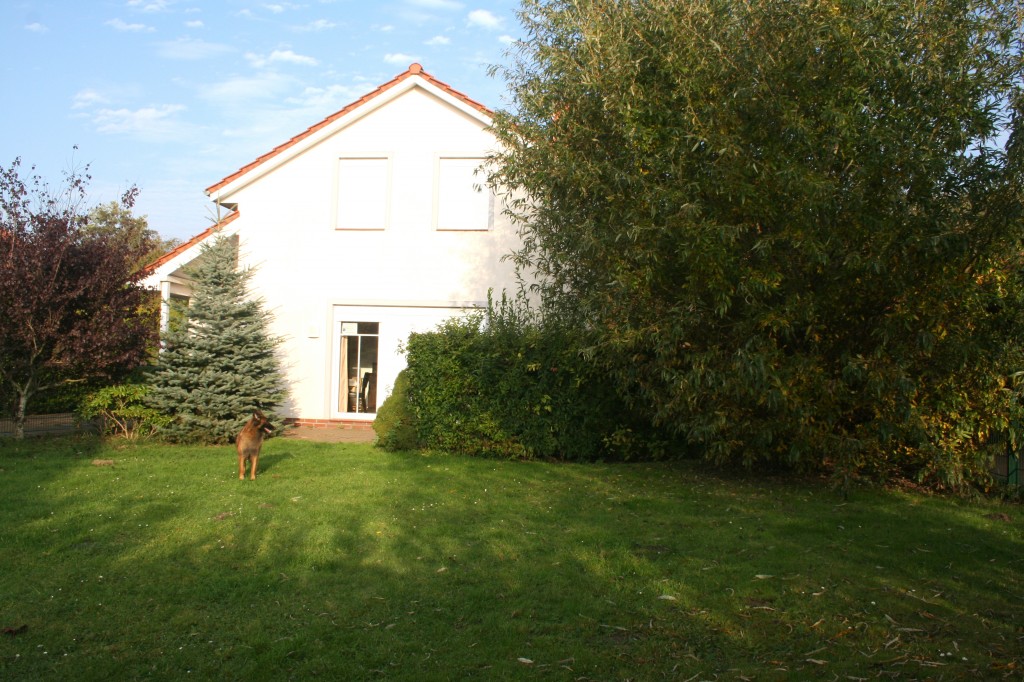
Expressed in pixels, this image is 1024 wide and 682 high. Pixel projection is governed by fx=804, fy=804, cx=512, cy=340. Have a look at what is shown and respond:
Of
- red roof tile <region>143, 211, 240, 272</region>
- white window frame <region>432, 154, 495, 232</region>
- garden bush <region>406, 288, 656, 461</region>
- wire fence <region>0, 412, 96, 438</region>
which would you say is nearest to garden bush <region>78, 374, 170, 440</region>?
wire fence <region>0, 412, 96, 438</region>

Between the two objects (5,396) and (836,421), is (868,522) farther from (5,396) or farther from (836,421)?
(5,396)

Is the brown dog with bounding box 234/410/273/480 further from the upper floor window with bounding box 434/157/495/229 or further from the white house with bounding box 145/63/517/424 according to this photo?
the upper floor window with bounding box 434/157/495/229

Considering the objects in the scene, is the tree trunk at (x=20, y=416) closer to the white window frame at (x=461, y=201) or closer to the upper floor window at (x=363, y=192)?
the upper floor window at (x=363, y=192)

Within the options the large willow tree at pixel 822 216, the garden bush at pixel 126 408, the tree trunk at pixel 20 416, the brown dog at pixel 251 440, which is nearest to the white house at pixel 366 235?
the garden bush at pixel 126 408

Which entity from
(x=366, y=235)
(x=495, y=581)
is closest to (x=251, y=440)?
(x=495, y=581)

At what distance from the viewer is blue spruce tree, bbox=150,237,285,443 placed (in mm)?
12898

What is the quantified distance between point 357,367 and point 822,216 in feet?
32.8

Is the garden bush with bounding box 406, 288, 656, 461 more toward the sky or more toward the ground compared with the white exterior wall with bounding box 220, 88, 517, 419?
more toward the ground

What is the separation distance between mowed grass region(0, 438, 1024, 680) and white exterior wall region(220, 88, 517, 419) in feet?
19.0

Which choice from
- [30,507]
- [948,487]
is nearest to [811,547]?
[948,487]

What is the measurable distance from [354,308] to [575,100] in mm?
7527

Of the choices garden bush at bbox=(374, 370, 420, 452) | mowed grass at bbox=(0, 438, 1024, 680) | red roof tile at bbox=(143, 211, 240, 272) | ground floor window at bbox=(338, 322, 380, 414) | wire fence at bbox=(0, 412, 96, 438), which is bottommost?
mowed grass at bbox=(0, 438, 1024, 680)

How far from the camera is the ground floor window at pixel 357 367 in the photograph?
15.7m

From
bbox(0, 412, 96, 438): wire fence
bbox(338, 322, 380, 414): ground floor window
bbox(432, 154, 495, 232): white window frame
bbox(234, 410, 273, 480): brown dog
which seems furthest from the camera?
bbox(338, 322, 380, 414): ground floor window
